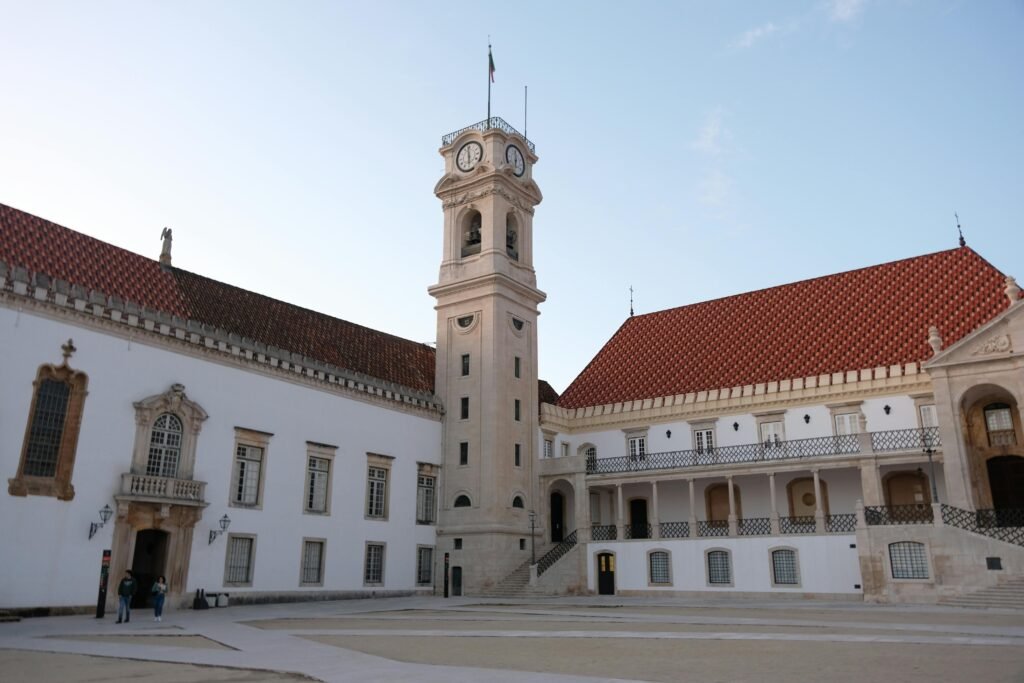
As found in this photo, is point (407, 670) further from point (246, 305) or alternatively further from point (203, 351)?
point (246, 305)

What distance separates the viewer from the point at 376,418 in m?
32.6

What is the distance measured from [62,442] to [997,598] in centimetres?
2561

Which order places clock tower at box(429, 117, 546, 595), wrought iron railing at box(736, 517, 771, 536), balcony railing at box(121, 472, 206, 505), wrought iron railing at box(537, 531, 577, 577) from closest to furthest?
balcony railing at box(121, 472, 206, 505)
wrought iron railing at box(736, 517, 771, 536)
wrought iron railing at box(537, 531, 577, 577)
clock tower at box(429, 117, 546, 595)

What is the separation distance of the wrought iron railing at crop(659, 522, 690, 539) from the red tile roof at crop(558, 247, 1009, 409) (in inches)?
250

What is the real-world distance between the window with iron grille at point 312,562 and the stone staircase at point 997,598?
20094 mm

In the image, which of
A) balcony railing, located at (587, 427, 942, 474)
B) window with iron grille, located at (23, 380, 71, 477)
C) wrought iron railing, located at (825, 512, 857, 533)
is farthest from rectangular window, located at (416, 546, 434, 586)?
wrought iron railing, located at (825, 512, 857, 533)

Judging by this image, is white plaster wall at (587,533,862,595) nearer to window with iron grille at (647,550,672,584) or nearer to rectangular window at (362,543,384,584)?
window with iron grille at (647,550,672,584)

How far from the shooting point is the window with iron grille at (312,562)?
1136 inches

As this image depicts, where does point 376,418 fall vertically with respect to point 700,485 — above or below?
above

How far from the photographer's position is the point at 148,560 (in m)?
24.9

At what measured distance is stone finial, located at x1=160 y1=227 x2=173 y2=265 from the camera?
2976 cm

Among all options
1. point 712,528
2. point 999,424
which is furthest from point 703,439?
point 999,424

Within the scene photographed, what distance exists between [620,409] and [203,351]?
18461 mm

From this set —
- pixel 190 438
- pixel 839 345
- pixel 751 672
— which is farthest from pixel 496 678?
pixel 839 345
